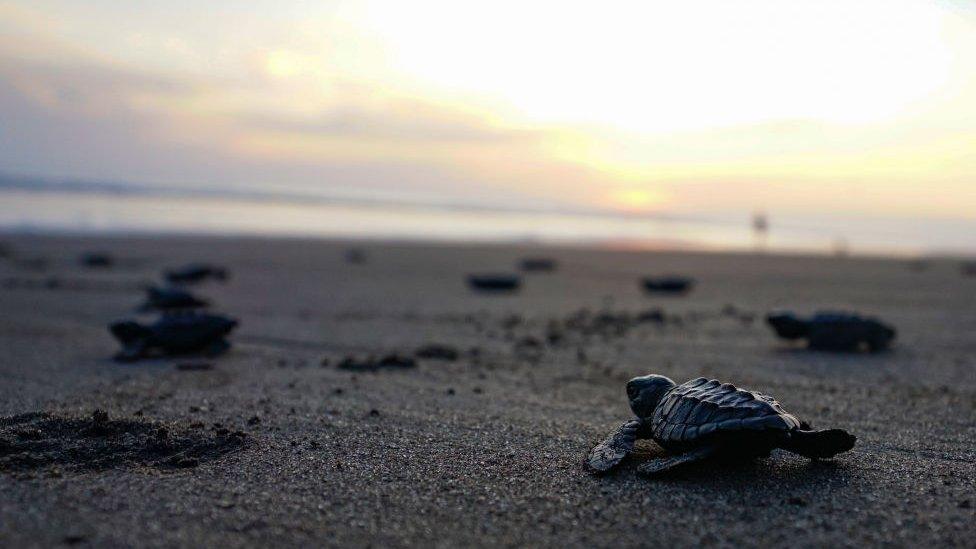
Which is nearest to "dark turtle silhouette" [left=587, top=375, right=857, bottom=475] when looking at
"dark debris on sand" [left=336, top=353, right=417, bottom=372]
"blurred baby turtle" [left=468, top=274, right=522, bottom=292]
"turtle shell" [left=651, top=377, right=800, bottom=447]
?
"turtle shell" [left=651, top=377, right=800, bottom=447]

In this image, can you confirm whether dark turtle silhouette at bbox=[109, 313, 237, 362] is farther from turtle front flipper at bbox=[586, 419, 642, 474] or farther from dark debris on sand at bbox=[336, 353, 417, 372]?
turtle front flipper at bbox=[586, 419, 642, 474]

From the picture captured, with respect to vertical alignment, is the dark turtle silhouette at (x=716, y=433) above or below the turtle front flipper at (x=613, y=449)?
above

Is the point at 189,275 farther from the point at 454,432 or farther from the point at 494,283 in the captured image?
the point at 454,432

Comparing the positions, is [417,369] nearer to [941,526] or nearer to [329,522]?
[329,522]

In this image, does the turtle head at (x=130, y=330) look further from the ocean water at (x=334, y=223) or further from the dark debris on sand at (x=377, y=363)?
the ocean water at (x=334, y=223)

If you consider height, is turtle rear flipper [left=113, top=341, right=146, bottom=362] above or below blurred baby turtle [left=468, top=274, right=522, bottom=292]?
below

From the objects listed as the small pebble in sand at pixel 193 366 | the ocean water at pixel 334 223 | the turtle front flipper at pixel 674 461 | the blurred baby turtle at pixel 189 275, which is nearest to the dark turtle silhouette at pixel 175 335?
the small pebble in sand at pixel 193 366

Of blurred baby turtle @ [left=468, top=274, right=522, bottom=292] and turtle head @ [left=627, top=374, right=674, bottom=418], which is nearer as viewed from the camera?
turtle head @ [left=627, top=374, right=674, bottom=418]

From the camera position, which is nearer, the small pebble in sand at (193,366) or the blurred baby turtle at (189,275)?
the small pebble in sand at (193,366)
